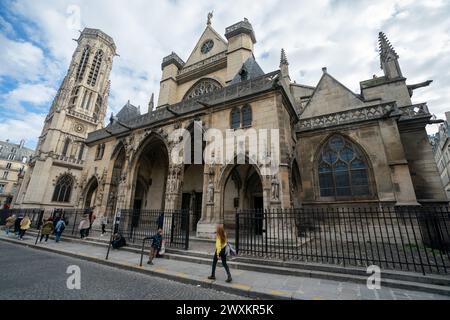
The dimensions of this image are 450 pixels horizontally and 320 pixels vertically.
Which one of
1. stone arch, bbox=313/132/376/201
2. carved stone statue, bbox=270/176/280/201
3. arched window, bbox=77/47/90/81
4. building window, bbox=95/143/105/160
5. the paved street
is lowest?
the paved street

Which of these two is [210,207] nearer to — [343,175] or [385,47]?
[343,175]

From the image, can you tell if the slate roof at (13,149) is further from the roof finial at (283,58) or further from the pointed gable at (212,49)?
the roof finial at (283,58)

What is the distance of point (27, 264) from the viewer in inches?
234

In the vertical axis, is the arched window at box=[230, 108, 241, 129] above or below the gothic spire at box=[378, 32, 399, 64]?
below

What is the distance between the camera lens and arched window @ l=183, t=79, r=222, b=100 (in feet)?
65.7

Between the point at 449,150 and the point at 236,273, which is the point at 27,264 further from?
the point at 449,150

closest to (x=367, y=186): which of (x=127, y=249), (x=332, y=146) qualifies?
(x=332, y=146)

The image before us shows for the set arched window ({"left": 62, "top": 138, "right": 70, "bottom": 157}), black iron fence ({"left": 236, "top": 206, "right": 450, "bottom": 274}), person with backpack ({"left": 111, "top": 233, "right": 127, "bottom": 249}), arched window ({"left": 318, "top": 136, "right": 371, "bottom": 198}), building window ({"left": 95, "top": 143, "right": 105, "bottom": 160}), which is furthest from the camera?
arched window ({"left": 62, "top": 138, "right": 70, "bottom": 157})

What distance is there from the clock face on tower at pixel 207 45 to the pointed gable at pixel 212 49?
1.03ft

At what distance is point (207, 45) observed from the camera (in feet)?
75.3

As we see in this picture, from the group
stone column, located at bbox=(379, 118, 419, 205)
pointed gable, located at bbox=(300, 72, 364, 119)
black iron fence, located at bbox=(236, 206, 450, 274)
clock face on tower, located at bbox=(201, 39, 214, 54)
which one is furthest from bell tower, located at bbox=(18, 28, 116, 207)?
stone column, located at bbox=(379, 118, 419, 205)

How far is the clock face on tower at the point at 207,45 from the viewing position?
22.5 meters

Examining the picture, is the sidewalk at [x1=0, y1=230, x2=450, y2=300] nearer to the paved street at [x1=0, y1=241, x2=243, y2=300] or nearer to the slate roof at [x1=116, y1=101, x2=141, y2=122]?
the paved street at [x1=0, y1=241, x2=243, y2=300]

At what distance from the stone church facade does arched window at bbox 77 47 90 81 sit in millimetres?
23420
